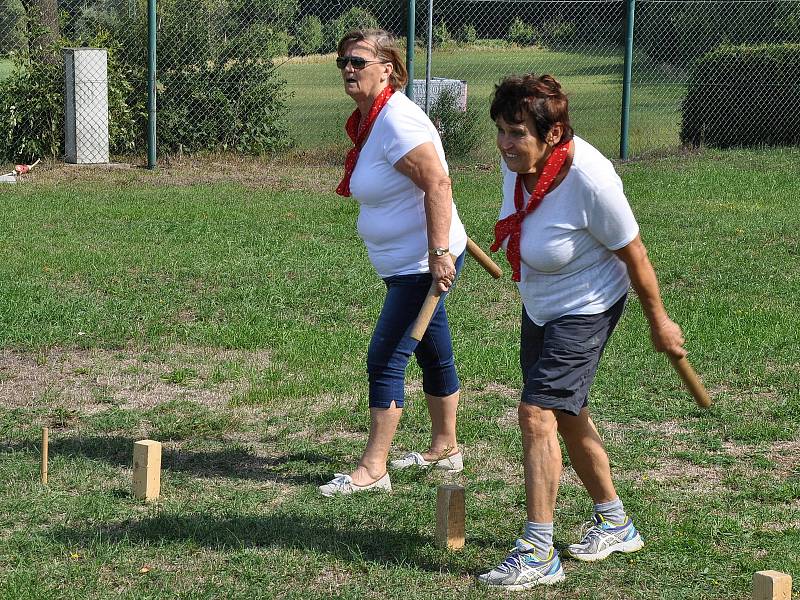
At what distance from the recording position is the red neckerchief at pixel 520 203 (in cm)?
370

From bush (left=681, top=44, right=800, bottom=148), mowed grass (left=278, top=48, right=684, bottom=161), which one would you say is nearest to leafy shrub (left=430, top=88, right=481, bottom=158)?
mowed grass (left=278, top=48, right=684, bottom=161)

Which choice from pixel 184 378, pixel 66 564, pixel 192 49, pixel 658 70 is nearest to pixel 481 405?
pixel 184 378

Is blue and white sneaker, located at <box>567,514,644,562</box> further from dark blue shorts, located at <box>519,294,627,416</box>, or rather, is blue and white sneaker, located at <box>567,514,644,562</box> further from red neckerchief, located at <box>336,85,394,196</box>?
red neckerchief, located at <box>336,85,394,196</box>

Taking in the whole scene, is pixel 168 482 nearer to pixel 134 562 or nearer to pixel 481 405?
pixel 134 562

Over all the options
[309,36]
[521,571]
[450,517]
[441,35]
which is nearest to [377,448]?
[450,517]

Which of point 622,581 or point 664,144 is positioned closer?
point 622,581

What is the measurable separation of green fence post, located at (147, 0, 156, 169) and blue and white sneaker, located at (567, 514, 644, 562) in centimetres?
975

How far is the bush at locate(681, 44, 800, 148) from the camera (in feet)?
49.9

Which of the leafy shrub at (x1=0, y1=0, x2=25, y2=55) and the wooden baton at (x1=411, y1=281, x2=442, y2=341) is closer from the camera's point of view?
the wooden baton at (x1=411, y1=281, x2=442, y2=341)

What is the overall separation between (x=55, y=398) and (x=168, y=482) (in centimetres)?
142

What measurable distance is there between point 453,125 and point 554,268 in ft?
34.3

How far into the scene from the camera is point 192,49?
13555mm

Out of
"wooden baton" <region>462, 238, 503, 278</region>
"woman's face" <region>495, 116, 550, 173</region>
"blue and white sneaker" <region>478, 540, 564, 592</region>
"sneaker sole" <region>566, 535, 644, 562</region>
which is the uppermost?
"woman's face" <region>495, 116, 550, 173</region>

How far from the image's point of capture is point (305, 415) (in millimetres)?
5746
